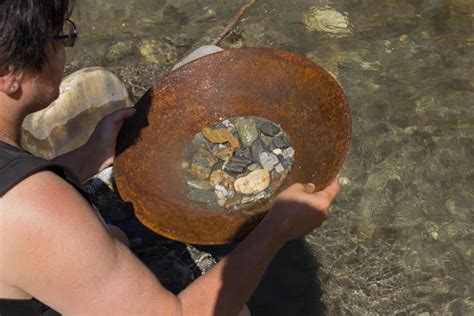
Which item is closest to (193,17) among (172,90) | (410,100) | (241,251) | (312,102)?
(410,100)

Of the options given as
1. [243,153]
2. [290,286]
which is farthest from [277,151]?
[290,286]

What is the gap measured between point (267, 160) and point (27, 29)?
1.56 m

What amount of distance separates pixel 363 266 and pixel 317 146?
4.38 feet

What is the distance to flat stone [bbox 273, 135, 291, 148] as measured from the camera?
316 cm

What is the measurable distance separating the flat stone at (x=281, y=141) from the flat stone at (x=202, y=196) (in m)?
0.42

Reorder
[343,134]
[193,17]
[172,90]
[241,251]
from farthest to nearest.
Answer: [193,17] < [172,90] < [343,134] < [241,251]

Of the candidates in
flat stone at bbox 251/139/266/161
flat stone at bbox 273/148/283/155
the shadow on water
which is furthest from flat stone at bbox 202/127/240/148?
the shadow on water

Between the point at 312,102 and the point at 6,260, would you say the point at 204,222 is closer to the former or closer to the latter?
the point at 312,102

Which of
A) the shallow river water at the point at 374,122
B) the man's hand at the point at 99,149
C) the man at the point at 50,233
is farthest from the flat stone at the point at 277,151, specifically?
the shallow river water at the point at 374,122

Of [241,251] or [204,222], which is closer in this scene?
[241,251]

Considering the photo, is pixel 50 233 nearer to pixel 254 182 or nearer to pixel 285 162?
pixel 254 182

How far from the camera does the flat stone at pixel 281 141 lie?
10.4ft

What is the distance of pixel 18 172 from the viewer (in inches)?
71.5

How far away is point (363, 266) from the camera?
397 cm
